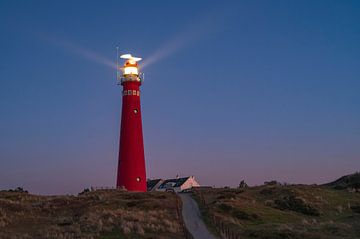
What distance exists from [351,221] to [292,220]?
4.69 meters

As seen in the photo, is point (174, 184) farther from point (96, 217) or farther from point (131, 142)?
point (96, 217)

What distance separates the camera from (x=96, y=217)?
39625 mm

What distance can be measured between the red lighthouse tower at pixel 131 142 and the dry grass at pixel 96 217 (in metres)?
2.21

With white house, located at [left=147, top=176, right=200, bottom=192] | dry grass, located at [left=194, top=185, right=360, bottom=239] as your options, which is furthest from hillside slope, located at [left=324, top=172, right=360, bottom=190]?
white house, located at [left=147, top=176, right=200, bottom=192]

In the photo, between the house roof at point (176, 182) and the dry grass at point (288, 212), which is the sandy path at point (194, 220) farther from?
the house roof at point (176, 182)

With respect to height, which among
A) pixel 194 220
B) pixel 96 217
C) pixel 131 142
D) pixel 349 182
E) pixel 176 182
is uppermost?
pixel 131 142

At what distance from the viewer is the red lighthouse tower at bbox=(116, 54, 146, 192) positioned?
57250mm

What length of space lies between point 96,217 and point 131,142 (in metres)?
18.8

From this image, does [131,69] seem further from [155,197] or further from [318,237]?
[318,237]

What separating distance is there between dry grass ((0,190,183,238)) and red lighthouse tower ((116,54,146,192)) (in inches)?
87.2

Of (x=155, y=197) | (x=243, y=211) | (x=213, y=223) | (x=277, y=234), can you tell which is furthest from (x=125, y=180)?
(x=277, y=234)

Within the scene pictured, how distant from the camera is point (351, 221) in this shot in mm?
41094

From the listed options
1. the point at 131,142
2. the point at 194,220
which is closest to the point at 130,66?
the point at 131,142

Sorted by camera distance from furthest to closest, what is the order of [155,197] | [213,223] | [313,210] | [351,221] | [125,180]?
[125,180] → [155,197] → [313,210] → [351,221] → [213,223]
